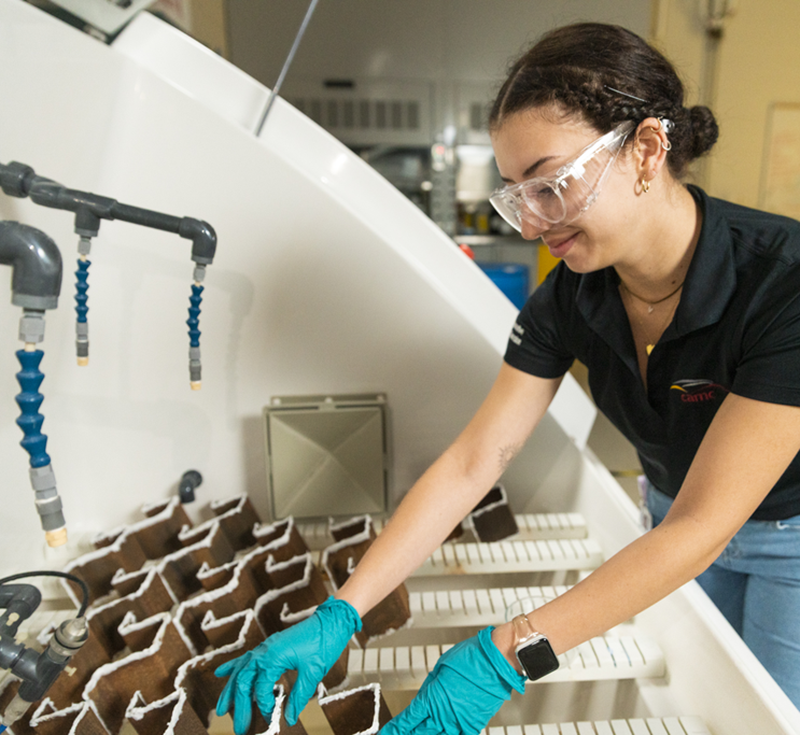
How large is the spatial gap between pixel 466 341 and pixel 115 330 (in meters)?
0.74

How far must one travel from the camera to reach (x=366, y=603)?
31.5 inches

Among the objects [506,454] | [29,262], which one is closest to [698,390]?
[506,454]

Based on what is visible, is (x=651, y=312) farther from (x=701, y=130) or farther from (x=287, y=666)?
(x=287, y=666)

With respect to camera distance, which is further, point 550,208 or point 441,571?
point 441,571

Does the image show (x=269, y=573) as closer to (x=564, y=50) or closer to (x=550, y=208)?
(x=550, y=208)

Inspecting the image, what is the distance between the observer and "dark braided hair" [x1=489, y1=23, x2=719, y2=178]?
2.22 feet

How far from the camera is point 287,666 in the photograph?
70cm

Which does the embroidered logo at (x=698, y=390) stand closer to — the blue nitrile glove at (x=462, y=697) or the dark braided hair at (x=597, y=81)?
the dark braided hair at (x=597, y=81)

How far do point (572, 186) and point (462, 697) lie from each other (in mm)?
632

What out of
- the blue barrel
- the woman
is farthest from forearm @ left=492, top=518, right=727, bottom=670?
the blue barrel

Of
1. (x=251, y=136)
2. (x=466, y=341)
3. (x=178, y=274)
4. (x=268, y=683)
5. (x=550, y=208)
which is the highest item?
(x=251, y=136)

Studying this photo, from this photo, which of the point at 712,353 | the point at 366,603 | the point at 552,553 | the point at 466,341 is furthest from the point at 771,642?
the point at 466,341

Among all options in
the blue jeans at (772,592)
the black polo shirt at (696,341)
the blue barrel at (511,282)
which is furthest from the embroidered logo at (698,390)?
the blue barrel at (511,282)

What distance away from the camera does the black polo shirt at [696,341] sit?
0.66m
